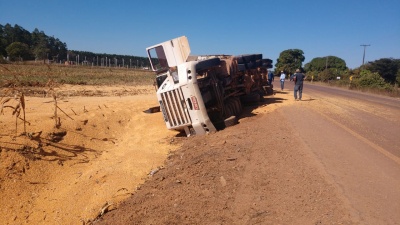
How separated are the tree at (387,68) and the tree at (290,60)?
1952cm

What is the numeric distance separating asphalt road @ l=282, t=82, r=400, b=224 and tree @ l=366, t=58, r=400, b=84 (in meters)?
51.8

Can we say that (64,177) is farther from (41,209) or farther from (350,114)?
(350,114)

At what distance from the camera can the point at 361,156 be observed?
6.48 metres

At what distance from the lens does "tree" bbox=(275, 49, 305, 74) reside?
7519 centimetres

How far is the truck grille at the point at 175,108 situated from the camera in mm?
9414

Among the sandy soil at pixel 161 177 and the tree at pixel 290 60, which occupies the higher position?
the tree at pixel 290 60

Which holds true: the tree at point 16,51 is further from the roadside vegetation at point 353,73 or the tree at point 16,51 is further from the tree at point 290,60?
the tree at point 290,60

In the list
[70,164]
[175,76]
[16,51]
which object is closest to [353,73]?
[175,76]

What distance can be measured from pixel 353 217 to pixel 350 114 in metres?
9.24

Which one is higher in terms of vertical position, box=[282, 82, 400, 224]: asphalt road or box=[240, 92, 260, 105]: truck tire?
box=[240, 92, 260, 105]: truck tire

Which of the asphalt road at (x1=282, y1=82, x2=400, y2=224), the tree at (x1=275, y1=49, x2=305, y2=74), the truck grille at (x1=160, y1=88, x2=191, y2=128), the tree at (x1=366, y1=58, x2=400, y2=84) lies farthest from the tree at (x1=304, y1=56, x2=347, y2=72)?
the truck grille at (x1=160, y1=88, x2=191, y2=128)

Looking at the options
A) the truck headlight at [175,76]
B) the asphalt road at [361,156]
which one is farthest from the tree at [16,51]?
the asphalt road at [361,156]

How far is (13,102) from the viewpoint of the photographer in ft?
41.2

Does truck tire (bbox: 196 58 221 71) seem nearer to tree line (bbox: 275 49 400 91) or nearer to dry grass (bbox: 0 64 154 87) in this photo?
dry grass (bbox: 0 64 154 87)
